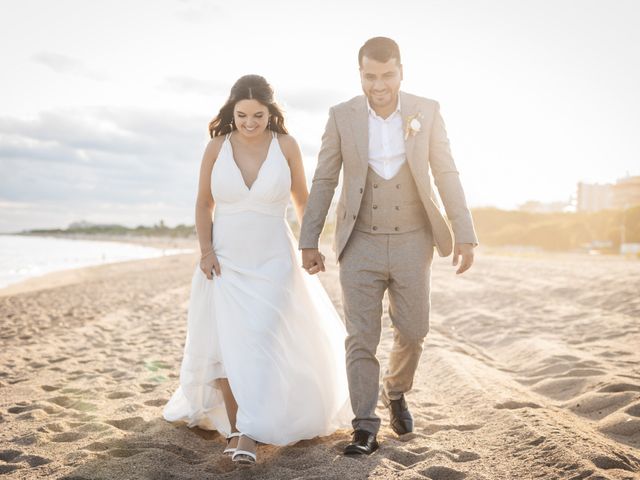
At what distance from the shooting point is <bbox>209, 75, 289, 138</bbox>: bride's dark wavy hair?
3672 mm

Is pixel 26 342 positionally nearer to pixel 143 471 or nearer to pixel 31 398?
pixel 31 398

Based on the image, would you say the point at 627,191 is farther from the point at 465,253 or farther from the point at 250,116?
the point at 250,116

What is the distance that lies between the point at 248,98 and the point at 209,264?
1120mm

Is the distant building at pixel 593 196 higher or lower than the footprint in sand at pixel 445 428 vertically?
higher

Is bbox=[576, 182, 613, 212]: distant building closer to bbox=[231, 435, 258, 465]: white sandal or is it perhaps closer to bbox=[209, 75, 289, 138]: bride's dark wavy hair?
bbox=[209, 75, 289, 138]: bride's dark wavy hair

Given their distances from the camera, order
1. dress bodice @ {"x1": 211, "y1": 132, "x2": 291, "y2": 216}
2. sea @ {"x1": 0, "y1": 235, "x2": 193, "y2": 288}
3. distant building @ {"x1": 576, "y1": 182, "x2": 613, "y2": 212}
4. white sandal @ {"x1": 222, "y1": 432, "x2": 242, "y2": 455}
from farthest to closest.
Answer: distant building @ {"x1": 576, "y1": 182, "x2": 613, "y2": 212} → sea @ {"x1": 0, "y1": 235, "x2": 193, "y2": 288} → dress bodice @ {"x1": 211, "y1": 132, "x2": 291, "y2": 216} → white sandal @ {"x1": 222, "y1": 432, "x2": 242, "y2": 455}

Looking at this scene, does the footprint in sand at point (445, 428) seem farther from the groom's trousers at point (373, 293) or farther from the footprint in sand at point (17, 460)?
the footprint in sand at point (17, 460)

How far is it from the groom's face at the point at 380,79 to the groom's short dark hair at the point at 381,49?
2 cm

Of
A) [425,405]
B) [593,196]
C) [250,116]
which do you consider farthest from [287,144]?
[593,196]

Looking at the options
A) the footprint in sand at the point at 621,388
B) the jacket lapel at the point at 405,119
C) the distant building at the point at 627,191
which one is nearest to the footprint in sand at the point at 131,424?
the jacket lapel at the point at 405,119

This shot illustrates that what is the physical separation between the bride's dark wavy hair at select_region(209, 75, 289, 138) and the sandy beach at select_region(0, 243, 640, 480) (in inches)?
83.3

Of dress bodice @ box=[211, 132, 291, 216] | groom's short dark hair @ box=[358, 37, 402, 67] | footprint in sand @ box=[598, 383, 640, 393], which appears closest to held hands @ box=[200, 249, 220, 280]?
dress bodice @ box=[211, 132, 291, 216]

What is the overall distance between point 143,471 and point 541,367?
4.12m

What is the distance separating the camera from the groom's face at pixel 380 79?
3.47 meters
